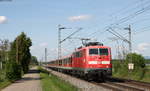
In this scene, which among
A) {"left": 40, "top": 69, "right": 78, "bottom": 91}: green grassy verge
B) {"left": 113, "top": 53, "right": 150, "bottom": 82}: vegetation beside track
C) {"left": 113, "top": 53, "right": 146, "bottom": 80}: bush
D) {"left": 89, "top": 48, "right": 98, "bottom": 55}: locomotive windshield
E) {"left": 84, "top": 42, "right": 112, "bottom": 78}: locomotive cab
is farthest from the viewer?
{"left": 113, "top": 53, "right": 146, "bottom": 80}: bush

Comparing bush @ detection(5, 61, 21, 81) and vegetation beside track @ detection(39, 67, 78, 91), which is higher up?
bush @ detection(5, 61, 21, 81)

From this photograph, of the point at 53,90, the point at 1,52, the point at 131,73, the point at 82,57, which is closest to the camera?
the point at 53,90

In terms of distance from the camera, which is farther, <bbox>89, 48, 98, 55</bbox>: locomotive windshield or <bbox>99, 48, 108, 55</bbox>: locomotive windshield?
<bbox>89, 48, 98, 55</bbox>: locomotive windshield

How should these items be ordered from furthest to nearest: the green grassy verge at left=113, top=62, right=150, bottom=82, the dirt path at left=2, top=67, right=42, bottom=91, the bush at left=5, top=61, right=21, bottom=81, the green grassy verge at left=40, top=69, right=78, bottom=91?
the bush at left=5, top=61, right=21, bottom=81 → the green grassy verge at left=113, top=62, right=150, bottom=82 → the dirt path at left=2, top=67, right=42, bottom=91 → the green grassy verge at left=40, top=69, right=78, bottom=91

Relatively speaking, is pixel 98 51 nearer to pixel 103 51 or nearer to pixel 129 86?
pixel 103 51

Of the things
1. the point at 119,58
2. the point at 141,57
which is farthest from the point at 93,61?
the point at 141,57

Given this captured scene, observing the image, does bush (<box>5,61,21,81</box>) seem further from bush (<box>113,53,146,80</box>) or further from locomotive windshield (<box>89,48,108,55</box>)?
bush (<box>113,53,146,80</box>)

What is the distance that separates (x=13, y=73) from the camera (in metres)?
32.8

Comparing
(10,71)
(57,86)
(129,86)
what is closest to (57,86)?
(57,86)

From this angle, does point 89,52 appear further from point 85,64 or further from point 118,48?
point 118,48

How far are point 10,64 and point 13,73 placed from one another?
125cm

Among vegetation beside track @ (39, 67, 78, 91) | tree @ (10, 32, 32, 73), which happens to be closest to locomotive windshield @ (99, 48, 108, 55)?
vegetation beside track @ (39, 67, 78, 91)

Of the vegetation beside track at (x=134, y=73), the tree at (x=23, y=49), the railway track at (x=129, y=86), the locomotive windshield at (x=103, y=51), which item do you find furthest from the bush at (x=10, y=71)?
the tree at (x=23, y=49)

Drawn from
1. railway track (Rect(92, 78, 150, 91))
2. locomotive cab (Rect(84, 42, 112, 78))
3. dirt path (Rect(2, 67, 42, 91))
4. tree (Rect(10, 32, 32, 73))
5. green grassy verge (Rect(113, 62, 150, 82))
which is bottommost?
dirt path (Rect(2, 67, 42, 91))
